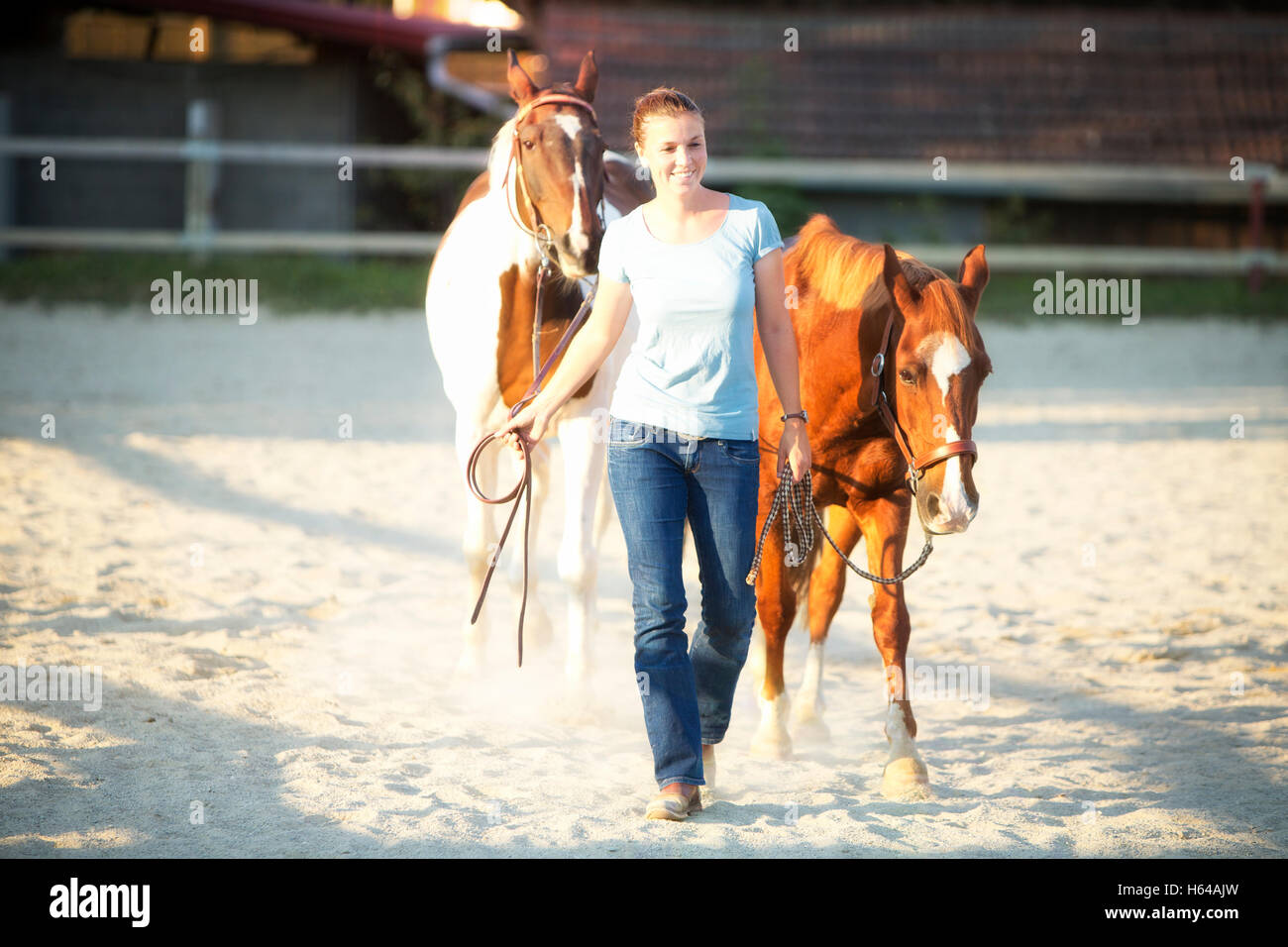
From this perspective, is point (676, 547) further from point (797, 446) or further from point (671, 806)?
point (671, 806)

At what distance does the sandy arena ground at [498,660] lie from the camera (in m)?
3.22

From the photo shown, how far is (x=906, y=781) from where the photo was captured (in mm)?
3467

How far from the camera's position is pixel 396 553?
19.6 ft

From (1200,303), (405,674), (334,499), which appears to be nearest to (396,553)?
(334,499)

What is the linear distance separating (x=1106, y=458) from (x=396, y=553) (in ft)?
15.6

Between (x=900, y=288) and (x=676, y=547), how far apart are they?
3.01ft

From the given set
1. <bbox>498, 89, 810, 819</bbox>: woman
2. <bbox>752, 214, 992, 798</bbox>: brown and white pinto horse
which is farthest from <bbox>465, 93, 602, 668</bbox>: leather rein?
<bbox>498, 89, 810, 819</bbox>: woman

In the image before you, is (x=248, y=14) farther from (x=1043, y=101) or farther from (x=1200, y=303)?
(x=1200, y=303)

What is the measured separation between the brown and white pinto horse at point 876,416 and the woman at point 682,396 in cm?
36

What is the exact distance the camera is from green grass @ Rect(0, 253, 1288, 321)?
12477 mm

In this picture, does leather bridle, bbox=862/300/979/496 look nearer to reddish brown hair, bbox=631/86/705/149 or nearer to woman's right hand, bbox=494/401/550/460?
reddish brown hair, bbox=631/86/705/149

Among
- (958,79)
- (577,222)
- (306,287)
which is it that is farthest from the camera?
(958,79)

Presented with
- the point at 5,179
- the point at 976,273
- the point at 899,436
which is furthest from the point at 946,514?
the point at 5,179
